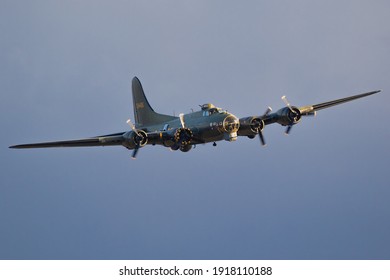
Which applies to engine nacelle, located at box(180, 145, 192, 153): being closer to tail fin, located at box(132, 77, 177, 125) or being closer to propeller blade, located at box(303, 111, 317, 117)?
tail fin, located at box(132, 77, 177, 125)

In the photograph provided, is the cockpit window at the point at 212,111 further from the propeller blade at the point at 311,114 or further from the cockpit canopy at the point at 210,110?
the propeller blade at the point at 311,114

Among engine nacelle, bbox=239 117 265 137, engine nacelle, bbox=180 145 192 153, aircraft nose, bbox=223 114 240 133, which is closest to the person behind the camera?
aircraft nose, bbox=223 114 240 133

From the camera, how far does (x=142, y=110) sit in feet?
240

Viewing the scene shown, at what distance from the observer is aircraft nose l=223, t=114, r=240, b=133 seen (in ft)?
191

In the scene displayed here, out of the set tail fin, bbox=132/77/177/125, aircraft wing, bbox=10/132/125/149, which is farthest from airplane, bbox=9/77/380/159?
tail fin, bbox=132/77/177/125

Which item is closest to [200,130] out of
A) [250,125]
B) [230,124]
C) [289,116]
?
[230,124]

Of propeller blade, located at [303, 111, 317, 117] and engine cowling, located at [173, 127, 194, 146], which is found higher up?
propeller blade, located at [303, 111, 317, 117]

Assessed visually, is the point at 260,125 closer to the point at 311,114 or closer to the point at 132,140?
the point at 311,114

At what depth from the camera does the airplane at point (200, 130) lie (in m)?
58.1

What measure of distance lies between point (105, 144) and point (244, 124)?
37.1 ft

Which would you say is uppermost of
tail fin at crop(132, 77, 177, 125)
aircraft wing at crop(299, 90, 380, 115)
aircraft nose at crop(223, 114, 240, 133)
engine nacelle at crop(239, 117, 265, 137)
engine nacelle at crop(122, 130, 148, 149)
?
tail fin at crop(132, 77, 177, 125)

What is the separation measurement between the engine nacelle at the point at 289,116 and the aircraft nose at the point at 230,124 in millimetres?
5611

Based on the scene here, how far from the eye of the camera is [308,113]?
208ft

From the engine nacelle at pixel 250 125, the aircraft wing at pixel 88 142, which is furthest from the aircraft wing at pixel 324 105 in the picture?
the aircraft wing at pixel 88 142
